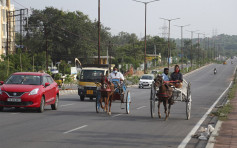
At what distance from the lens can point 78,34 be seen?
336 ft

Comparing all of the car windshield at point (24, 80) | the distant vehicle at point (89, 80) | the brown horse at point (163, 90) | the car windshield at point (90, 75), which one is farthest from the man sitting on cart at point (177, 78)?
the car windshield at point (90, 75)

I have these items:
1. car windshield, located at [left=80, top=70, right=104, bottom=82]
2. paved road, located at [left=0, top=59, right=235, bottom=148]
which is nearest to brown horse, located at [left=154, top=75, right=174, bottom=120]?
paved road, located at [left=0, top=59, right=235, bottom=148]

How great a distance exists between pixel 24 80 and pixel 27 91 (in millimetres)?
1336

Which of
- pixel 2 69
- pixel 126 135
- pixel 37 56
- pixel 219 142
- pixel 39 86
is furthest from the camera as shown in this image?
pixel 37 56

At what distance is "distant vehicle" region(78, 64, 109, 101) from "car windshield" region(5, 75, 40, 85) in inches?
343

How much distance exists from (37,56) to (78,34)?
93.1 ft

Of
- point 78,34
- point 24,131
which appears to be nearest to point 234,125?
point 24,131

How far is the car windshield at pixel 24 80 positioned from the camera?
63.6 ft

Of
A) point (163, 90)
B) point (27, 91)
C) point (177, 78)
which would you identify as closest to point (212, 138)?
point (163, 90)

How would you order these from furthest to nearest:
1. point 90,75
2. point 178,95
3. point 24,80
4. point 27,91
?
point 90,75 → point 24,80 → point 27,91 → point 178,95

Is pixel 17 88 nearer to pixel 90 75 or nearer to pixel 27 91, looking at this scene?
pixel 27 91

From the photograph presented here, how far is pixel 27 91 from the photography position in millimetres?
18219

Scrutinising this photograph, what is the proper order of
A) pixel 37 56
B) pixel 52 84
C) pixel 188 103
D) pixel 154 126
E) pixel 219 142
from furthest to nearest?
pixel 37 56
pixel 52 84
pixel 188 103
pixel 154 126
pixel 219 142

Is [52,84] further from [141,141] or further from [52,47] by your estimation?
[52,47]
